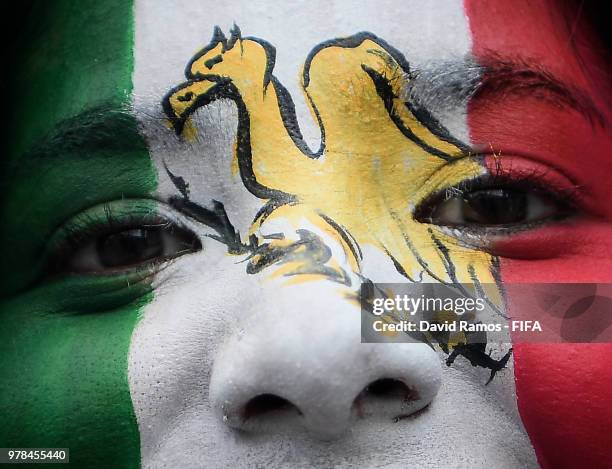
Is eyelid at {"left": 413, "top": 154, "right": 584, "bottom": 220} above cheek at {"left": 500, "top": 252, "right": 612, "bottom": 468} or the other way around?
above

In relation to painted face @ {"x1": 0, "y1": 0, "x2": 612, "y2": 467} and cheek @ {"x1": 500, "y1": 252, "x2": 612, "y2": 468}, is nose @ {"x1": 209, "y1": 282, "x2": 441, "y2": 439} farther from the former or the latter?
cheek @ {"x1": 500, "y1": 252, "x2": 612, "y2": 468}

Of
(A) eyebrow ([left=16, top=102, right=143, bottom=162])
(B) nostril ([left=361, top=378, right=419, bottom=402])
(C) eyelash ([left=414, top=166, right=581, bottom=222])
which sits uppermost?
(A) eyebrow ([left=16, top=102, right=143, bottom=162])

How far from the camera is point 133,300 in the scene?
1.44m

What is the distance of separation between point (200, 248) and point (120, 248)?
18cm

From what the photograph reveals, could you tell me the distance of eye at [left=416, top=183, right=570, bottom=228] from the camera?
1.44 m

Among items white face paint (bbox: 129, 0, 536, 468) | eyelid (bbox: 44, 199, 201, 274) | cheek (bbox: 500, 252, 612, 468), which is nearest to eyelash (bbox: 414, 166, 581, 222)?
white face paint (bbox: 129, 0, 536, 468)

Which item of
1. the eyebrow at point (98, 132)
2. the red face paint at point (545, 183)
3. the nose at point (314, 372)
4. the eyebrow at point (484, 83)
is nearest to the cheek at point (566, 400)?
the red face paint at point (545, 183)

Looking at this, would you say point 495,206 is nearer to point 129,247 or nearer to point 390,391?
point 390,391

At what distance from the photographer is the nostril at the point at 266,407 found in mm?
1202

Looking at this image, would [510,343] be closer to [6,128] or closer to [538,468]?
[538,468]

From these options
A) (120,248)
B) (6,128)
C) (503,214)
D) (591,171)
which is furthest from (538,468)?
(6,128)

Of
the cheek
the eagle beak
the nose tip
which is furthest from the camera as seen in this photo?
the eagle beak

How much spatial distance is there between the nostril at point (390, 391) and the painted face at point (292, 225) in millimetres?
11

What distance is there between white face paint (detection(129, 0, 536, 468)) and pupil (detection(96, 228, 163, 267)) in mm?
73
